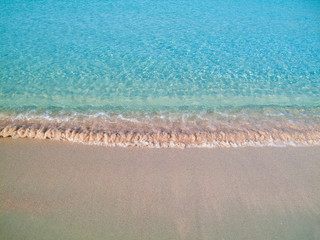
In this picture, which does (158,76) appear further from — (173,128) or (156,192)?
(156,192)

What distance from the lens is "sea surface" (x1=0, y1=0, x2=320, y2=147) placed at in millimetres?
5480

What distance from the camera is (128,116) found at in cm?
598

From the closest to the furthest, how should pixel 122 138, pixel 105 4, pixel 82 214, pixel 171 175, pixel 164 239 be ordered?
pixel 164 239, pixel 82 214, pixel 171 175, pixel 122 138, pixel 105 4

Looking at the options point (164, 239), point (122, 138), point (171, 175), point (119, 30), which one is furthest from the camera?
point (119, 30)

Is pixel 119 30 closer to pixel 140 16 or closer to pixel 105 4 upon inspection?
pixel 140 16

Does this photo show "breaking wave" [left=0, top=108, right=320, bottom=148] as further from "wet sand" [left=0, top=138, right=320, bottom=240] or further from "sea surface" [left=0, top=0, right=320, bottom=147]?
"wet sand" [left=0, top=138, right=320, bottom=240]

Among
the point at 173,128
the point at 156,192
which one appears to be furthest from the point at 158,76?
the point at 156,192

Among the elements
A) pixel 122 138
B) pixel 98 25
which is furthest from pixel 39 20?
pixel 122 138

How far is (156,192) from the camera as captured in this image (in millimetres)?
4102

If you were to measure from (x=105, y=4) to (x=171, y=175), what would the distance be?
41.0 ft

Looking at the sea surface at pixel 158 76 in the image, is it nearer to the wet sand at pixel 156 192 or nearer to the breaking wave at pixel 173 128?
the breaking wave at pixel 173 128

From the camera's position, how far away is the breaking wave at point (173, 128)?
516 centimetres

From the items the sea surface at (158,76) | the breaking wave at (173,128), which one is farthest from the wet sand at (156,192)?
the sea surface at (158,76)

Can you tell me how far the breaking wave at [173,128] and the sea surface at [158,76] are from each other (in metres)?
0.02
